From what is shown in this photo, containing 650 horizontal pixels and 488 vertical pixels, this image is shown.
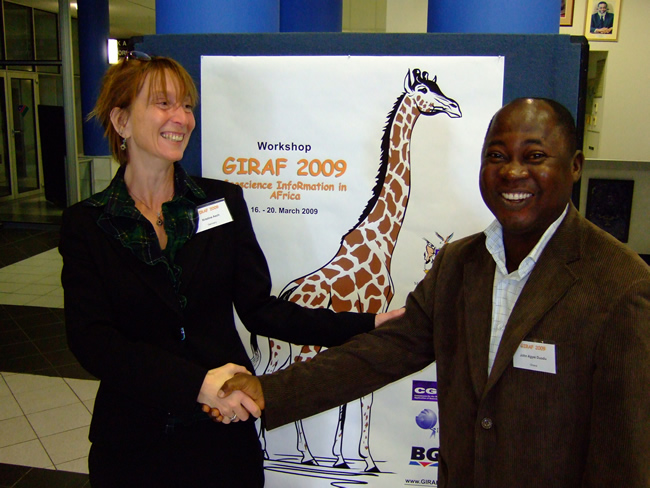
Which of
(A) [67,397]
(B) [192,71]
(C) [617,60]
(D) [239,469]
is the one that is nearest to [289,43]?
(B) [192,71]

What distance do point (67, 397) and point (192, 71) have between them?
316 centimetres

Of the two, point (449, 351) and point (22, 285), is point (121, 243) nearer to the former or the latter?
point (449, 351)

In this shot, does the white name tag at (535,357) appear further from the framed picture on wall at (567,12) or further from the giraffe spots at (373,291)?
the framed picture on wall at (567,12)

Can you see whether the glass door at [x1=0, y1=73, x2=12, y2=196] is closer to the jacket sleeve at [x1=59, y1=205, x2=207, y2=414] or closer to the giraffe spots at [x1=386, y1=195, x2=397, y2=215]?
the jacket sleeve at [x1=59, y1=205, x2=207, y2=414]

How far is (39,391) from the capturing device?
14.3 ft

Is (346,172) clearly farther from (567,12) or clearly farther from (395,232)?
(567,12)

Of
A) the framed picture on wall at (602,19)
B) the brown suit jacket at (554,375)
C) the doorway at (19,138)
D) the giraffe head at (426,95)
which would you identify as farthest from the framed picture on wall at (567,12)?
the doorway at (19,138)

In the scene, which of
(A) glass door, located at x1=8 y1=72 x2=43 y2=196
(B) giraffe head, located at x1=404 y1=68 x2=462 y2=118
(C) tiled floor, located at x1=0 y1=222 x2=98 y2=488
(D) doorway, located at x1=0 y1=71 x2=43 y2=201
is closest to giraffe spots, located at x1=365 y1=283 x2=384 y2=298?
(B) giraffe head, located at x1=404 y1=68 x2=462 y2=118

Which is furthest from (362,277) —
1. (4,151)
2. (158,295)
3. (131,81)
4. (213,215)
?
(4,151)

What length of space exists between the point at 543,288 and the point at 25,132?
12985mm

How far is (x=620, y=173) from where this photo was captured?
6.96 m

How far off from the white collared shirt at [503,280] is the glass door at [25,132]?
12160 millimetres

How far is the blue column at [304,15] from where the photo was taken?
4652 mm

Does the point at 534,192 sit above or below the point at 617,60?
below
